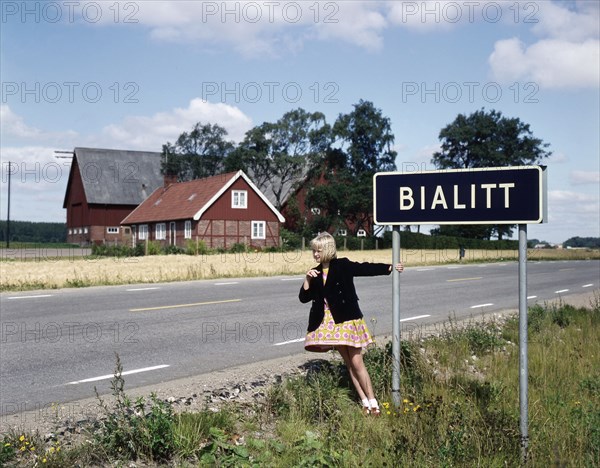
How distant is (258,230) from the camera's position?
61656 mm

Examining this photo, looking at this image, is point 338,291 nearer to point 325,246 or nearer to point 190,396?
point 325,246

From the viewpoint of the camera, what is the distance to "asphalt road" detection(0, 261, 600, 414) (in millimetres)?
7867

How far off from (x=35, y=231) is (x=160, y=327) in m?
124

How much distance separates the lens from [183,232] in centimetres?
5947

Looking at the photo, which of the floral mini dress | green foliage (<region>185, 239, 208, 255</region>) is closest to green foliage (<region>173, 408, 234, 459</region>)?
the floral mini dress

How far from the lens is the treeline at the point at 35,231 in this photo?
401ft

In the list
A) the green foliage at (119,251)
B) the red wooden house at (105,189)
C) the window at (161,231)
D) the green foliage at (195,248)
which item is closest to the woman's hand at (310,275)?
the green foliage at (195,248)

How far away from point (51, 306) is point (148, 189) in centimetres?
6931

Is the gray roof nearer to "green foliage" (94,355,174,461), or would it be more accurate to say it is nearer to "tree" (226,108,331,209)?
"tree" (226,108,331,209)

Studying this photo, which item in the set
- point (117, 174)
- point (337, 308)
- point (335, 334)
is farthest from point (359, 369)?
point (117, 174)

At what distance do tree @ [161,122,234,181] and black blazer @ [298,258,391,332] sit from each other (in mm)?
75277

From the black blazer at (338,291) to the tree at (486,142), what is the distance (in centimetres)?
7720

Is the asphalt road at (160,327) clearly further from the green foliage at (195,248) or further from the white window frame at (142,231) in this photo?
the white window frame at (142,231)

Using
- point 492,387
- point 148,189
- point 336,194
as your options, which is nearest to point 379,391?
point 492,387
